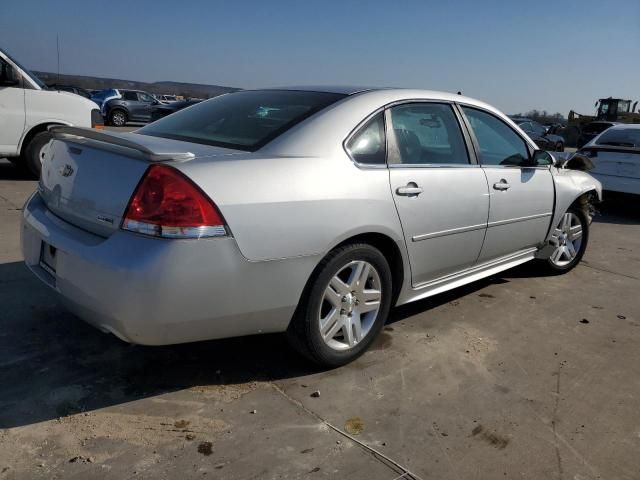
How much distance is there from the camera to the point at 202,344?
3.29 m

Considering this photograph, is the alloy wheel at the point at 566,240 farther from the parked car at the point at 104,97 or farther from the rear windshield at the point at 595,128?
the rear windshield at the point at 595,128

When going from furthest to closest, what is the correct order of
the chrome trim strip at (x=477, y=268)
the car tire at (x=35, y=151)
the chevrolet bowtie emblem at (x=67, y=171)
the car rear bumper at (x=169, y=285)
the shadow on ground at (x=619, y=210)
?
1. the shadow on ground at (x=619, y=210)
2. the car tire at (x=35, y=151)
3. the chrome trim strip at (x=477, y=268)
4. the chevrolet bowtie emblem at (x=67, y=171)
5. the car rear bumper at (x=169, y=285)

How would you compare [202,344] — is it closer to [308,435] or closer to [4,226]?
[308,435]

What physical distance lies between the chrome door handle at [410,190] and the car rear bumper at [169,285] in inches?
29.3

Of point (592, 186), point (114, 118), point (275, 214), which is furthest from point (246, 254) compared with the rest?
point (114, 118)

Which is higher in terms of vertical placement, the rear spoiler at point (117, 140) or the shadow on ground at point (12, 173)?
the rear spoiler at point (117, 140)

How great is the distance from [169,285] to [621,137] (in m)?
8.49

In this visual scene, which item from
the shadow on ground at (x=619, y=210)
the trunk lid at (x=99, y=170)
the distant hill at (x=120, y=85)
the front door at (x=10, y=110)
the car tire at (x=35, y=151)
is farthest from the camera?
the distant hill at (x=120, y=85)

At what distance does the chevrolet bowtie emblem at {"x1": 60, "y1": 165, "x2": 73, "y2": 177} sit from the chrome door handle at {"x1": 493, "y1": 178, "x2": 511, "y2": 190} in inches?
104

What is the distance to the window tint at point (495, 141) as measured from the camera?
155 inches

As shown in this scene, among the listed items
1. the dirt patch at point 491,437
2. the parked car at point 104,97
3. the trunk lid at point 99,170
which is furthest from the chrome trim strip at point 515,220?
the parked car at point 104,97

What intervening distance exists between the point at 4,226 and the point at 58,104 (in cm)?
318

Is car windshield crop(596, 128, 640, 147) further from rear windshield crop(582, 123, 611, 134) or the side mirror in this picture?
rear windshield crop(582, 123, 611, 134)

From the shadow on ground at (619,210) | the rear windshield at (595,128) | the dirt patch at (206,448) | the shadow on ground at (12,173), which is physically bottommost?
the dirt patch at (206,448)
